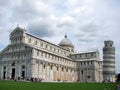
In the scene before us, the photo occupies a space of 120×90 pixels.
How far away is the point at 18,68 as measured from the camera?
6475cm

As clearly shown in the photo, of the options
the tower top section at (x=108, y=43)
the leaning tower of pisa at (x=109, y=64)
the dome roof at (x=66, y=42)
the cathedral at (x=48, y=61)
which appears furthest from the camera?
the dome roof at (x=66, y=42)

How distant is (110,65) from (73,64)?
14.5m

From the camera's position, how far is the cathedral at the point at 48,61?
62969 millimetres

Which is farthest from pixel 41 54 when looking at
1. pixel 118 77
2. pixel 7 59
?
pixel 118 77

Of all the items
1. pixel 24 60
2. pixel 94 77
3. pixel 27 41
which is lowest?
pixel 94 77

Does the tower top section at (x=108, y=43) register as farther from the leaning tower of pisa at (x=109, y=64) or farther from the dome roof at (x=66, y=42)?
the dome roof at (x=66, y=42)

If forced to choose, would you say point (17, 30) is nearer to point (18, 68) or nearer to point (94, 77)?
point (18, 68)

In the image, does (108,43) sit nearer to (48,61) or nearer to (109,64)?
(109,64)

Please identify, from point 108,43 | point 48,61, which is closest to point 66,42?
point 108,43

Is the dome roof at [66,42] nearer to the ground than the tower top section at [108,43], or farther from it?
farther from it

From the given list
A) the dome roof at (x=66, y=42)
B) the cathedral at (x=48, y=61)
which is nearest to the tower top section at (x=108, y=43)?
the cathedral at (x=48, y=61)

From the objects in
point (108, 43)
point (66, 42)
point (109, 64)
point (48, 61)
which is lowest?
point (109, 64)

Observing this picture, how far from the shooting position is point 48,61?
67562mm

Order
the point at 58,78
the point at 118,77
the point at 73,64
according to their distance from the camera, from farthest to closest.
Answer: the point at 73,64
the point at 58,78
the point at 118,77
